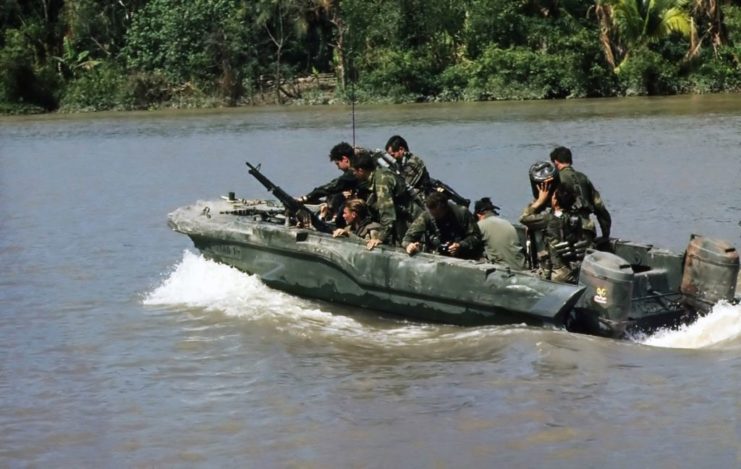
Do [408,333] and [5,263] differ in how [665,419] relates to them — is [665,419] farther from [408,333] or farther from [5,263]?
[5,263]

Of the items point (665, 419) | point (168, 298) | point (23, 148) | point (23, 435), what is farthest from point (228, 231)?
point (23, 148)

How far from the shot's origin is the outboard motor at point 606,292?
9109 millimetres

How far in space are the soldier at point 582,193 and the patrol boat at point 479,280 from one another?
25cm

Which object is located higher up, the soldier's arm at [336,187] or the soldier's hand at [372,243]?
the soldier's arm at [336,187]

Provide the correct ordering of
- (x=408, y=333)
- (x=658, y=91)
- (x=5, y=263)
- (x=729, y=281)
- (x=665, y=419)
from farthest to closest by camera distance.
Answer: (x=658, y=91) → (x=5, y=263) → (x=408, y=333) → (x=729, y=281) → (x=665, y=419)

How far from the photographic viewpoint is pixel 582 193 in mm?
10125

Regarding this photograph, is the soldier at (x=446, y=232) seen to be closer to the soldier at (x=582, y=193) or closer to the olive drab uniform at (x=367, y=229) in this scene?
the olive drab uniform at (x=367, y=229)

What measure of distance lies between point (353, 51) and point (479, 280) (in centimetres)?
3901

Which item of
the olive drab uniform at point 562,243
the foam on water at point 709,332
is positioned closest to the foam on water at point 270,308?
the olive drab uniform at point 562,243

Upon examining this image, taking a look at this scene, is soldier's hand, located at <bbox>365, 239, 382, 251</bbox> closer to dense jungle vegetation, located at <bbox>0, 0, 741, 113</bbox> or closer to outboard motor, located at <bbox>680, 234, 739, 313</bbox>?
outboard motor, located at <bbox>680, 234, 739, 313</bbox>

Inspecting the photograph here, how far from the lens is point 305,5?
160 ft

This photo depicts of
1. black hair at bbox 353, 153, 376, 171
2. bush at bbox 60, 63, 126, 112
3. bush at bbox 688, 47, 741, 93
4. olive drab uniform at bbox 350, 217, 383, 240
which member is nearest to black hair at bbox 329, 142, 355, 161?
black hair at bbox 353, 153, 376, 171

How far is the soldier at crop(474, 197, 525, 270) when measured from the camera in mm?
10203

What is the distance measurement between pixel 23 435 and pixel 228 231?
4.07 metres
